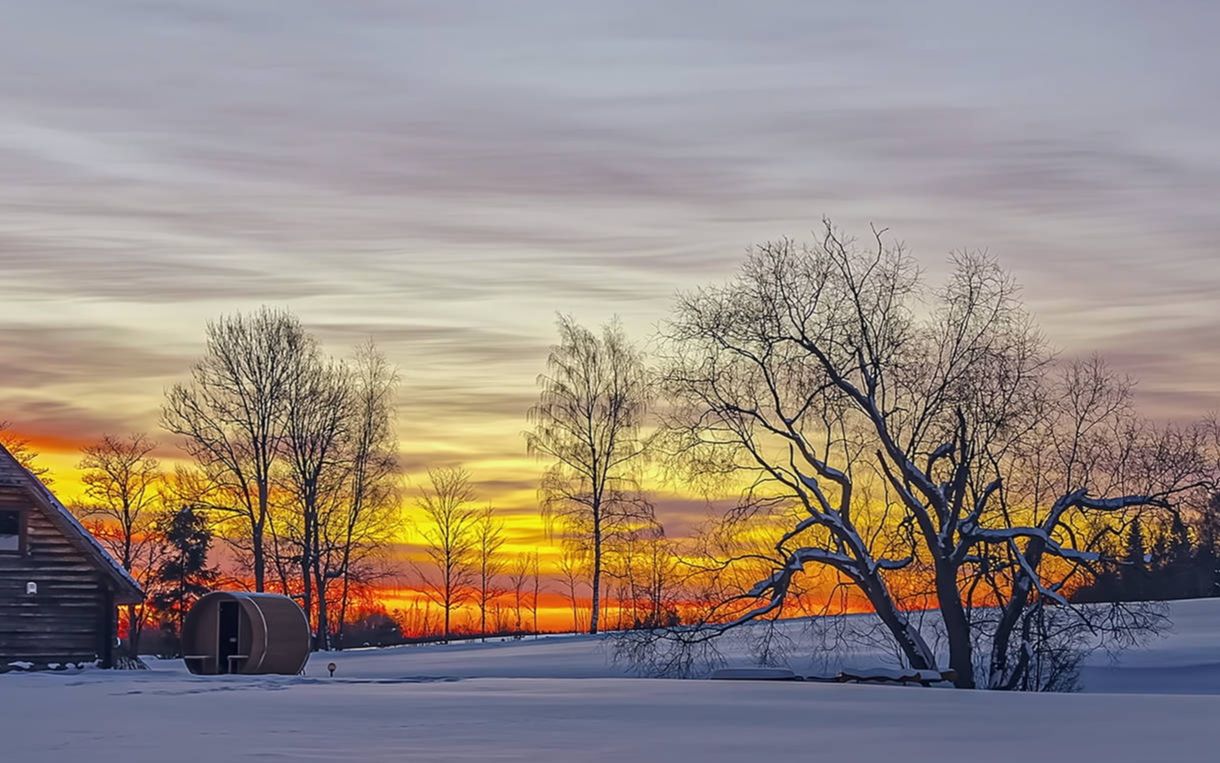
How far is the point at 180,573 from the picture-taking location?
6606cm

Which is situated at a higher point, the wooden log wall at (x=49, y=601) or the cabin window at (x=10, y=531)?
the cabin window at (x=10, y=531)

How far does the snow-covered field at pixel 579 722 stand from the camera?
52.4 feet

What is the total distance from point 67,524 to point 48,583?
171 cm

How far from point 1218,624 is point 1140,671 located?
14065mm

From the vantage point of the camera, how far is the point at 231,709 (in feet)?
74.2

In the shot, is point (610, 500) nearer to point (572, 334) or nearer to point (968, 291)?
point (572, 334)

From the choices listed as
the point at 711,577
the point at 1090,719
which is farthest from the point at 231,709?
the point at 711,577

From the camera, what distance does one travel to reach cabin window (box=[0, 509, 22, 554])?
138ft

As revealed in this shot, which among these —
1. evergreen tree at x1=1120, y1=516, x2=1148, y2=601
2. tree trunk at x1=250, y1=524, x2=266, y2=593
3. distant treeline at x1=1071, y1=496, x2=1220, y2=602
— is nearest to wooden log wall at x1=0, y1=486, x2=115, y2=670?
tree trunk at x1=250, y1=524, x2=266, y2=593

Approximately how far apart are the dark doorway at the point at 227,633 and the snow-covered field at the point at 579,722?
7.33 m

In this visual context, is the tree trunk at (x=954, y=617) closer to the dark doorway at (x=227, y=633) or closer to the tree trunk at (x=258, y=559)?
the dark doorway at (x=227, y=633)

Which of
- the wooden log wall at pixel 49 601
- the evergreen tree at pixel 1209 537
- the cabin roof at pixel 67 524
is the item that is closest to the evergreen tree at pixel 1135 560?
the evergreen tree at pixel 1209 537

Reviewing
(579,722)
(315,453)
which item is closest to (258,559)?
(315,453)

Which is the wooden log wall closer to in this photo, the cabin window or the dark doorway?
the cabin window
